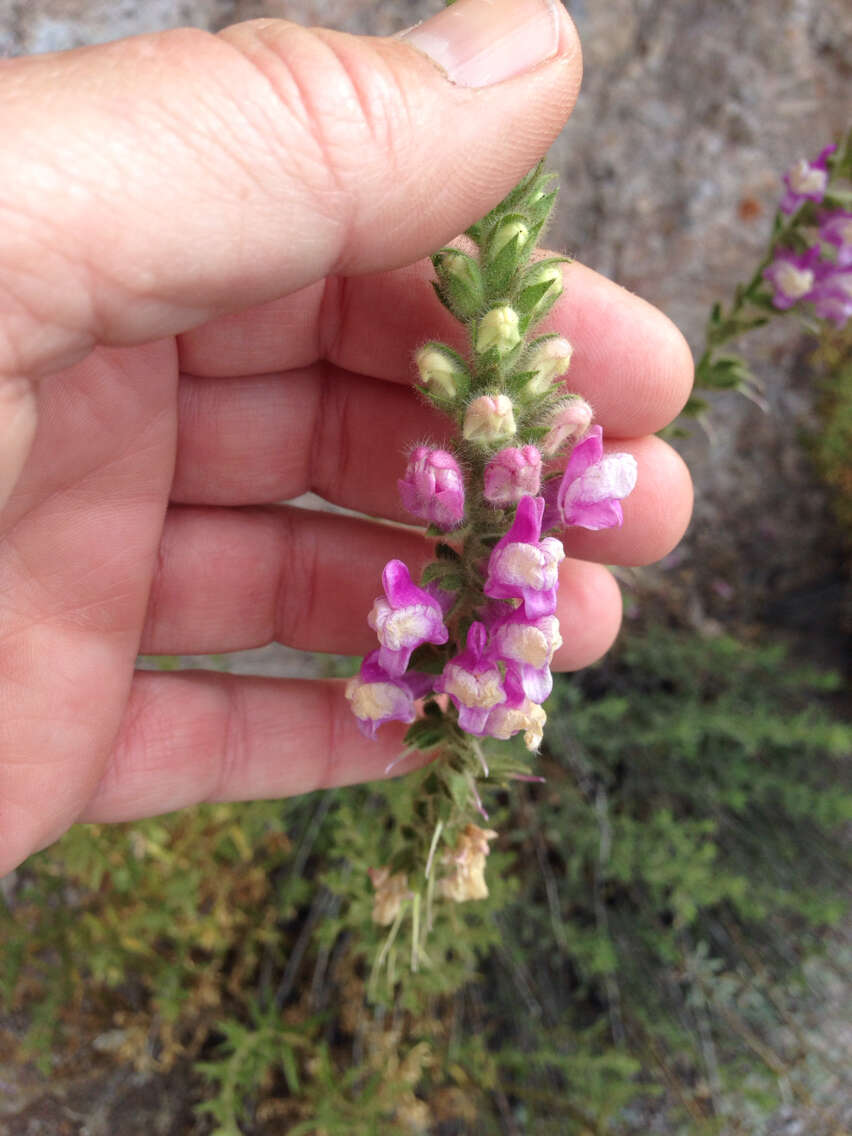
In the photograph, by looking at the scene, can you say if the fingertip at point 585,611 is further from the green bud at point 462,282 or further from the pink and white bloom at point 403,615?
the green bud at point 462,282

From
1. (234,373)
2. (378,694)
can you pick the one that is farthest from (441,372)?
(234,373)

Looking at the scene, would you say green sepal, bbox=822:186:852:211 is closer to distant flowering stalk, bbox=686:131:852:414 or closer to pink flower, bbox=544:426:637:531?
distant flowering stalk, bbox=686:131:852:414

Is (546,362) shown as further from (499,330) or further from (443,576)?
(443,576)

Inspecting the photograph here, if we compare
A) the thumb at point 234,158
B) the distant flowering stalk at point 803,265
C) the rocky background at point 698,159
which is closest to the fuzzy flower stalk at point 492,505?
the thumb at point 234,158

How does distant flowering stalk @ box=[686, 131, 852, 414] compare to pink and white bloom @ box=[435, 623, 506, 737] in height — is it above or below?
above

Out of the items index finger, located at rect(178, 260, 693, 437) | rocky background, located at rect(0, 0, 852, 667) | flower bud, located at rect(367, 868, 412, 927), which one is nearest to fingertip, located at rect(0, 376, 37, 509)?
index finger, located at rect(178, 260, 693, 437)

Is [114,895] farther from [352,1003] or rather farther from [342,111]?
[342,111]

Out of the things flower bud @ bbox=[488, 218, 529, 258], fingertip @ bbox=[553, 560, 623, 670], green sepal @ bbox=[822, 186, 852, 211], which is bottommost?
fingertip @ bbox=[553, 560, 623, 670]
